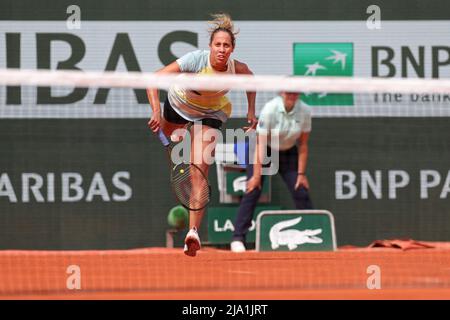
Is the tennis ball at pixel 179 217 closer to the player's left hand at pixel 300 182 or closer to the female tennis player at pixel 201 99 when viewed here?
the player's left hand at pixel 300 182

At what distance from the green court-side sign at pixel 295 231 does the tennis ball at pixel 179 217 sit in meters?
0.80

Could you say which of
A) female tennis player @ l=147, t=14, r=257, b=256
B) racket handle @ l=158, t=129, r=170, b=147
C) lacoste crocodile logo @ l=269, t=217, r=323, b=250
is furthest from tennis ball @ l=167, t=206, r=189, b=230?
racket handle @ l=158, t=129, r=170, b=147

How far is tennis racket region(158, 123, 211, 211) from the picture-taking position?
7301mm

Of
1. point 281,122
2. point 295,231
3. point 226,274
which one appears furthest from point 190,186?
point 295,231

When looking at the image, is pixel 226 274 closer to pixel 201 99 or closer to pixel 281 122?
pixel 201 99

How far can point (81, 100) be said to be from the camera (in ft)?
35.2

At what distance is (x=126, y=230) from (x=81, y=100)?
1.36 m

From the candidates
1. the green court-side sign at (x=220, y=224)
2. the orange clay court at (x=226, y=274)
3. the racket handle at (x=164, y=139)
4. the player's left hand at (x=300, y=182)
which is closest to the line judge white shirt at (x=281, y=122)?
the player's left hand at (x=300, y=182)

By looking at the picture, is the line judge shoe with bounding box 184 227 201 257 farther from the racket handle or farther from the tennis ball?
the tennis ball

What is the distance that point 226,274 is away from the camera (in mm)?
8016

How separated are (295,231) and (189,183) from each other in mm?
2802

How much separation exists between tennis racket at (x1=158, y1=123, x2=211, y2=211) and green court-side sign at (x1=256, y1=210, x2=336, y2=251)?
94.5 inches

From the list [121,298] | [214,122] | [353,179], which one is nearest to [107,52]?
[353,179]
